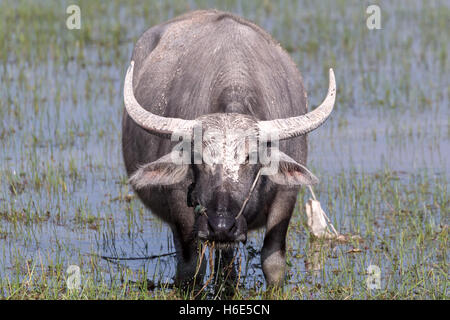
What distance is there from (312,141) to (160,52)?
124 inches

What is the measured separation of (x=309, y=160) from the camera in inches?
340

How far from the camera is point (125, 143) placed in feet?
22.1

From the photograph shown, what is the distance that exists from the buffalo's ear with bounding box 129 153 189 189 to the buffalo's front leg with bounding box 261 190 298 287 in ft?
2.16

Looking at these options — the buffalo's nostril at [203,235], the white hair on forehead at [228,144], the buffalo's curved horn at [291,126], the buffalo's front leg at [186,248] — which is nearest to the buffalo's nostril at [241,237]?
the buffalo's nostril at [203,235]

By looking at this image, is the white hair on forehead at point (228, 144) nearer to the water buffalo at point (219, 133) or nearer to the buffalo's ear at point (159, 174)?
the water buffalo at point (219, 133)

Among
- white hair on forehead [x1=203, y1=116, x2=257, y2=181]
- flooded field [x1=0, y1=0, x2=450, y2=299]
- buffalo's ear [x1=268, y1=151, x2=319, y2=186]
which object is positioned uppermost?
white hair on forehead [x1=203, y1=116, x2=257, y2=181]

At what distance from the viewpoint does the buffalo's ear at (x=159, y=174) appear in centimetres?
497

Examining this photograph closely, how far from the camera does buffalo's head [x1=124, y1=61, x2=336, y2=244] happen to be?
178 inches

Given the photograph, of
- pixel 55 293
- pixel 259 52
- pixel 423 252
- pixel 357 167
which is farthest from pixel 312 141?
pixel 55 293

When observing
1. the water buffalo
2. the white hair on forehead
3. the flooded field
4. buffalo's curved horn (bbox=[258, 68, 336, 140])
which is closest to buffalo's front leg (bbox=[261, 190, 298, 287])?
the water buffalo

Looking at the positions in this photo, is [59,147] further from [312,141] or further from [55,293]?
[55,293]

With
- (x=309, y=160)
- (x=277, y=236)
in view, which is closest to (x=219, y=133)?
(x=277, y=236)

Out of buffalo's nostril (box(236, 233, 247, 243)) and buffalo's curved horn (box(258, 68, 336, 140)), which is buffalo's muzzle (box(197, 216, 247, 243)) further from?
buffalo's curved horn (box(258, 68, 336, 140))

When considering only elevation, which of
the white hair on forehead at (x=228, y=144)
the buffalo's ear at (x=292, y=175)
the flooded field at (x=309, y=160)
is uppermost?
the white hair on forehead at (x=228, y=144)
